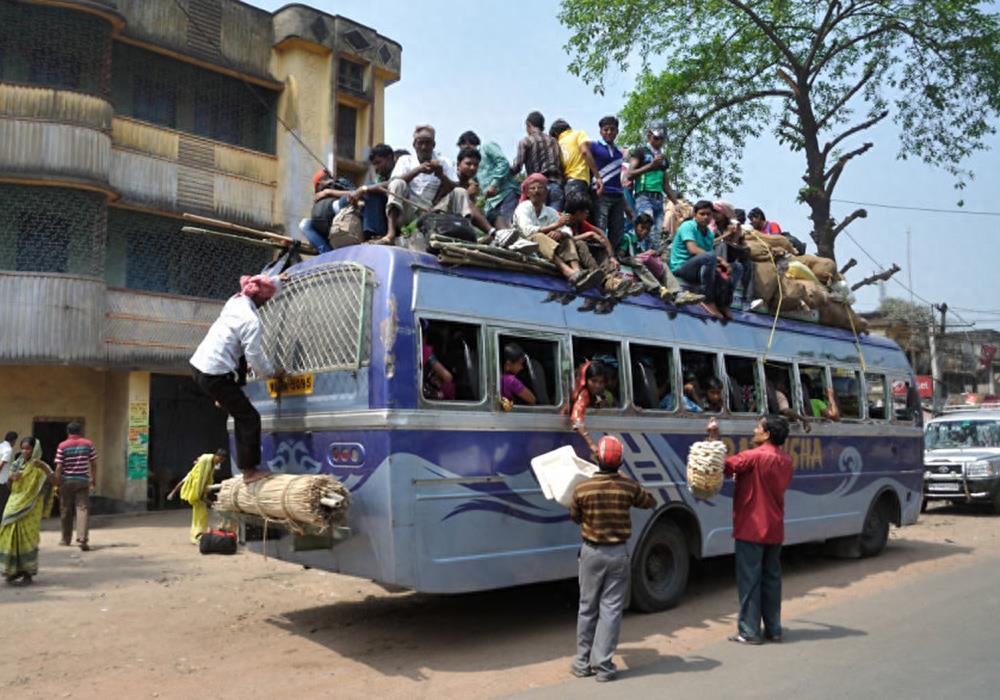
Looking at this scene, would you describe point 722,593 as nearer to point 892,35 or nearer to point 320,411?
point 320,411

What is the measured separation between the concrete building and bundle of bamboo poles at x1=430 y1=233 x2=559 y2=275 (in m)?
11.1

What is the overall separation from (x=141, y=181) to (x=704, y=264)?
40.3ft

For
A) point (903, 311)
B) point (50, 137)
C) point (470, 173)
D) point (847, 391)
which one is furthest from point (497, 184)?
point (903, 311)

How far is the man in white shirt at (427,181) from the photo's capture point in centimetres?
729

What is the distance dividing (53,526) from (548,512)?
1159 cm

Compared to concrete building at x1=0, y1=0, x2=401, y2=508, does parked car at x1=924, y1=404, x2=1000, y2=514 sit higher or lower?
lower

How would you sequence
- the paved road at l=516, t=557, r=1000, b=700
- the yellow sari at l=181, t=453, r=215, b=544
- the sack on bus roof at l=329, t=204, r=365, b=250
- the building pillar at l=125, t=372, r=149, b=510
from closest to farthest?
the paved road at l=516, t=557, r=1000, b=700
the sack on bus roof at l=329, t=204, r=365, b=250
the yellow sari at l=181, t=453, r=215, b=544
the building pillar at l=125, t=372, r=149, b=510

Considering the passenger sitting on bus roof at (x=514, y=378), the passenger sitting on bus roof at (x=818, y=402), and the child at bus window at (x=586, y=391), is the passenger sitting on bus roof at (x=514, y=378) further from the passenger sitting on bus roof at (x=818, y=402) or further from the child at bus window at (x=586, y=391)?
the passenger sitting on bus roof at (x=818, y=402)

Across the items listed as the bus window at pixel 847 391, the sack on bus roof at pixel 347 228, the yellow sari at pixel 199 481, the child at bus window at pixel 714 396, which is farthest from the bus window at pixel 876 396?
the yellow sari at pixel 199 481

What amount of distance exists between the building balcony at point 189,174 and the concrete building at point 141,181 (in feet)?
0.10

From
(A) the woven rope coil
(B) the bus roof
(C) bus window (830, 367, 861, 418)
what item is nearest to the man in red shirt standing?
(A) the woven rope coil

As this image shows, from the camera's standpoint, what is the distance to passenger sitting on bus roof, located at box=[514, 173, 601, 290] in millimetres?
7227

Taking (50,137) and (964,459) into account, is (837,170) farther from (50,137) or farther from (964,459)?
(50,137)

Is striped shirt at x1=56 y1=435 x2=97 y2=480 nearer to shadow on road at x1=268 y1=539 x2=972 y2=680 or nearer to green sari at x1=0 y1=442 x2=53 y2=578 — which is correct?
green sari at x1=0 y1=442 x2=53 y2=578
